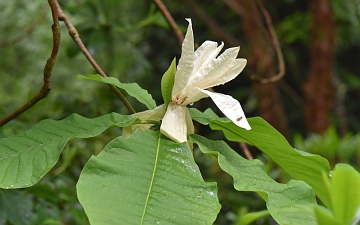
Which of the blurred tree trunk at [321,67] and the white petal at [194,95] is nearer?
the white petal at [194,95]

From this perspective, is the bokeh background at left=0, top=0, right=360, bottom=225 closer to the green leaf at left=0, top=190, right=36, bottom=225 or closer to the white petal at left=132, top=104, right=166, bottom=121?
the green leaf at left=0, top=190, right=36, bottom=225

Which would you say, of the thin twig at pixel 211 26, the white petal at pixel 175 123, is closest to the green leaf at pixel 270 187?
the white petal at pixel 175 123

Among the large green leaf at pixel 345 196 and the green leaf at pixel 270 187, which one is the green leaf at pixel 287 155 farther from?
the large green leaf at pixel 345 196

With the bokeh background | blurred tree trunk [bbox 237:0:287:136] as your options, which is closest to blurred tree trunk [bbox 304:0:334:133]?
the bokeh background

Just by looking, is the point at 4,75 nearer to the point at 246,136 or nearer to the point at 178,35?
the point at 178,35

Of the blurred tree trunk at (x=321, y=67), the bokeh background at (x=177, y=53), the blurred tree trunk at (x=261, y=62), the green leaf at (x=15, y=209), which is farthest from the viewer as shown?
the blurred tree trunk at (x=321, y=67)

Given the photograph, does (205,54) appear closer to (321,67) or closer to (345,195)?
(345,195)

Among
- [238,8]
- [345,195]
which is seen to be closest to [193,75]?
[345,195]
